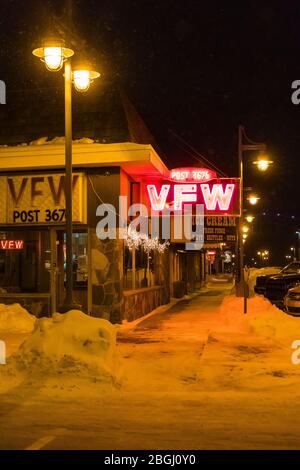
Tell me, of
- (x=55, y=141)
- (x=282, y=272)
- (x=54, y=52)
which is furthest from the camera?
(x=282, y=272)

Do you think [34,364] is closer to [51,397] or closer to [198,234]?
[51,397]

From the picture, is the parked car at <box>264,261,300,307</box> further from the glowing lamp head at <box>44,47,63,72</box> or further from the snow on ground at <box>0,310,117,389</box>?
the glowing lamp head at <box>44,47,63,72</box>

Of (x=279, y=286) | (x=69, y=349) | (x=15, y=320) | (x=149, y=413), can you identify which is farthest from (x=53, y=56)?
(x=279, y=286)

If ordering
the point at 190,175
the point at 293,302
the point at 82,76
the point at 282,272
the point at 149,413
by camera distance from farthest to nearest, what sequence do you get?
the point at 282,272 → the point at 190,175 → the point at 293,302 → the point at 82,76 → the point at 149,413

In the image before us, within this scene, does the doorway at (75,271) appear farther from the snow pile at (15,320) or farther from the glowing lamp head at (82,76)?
the glowing lamp head at (82,76)

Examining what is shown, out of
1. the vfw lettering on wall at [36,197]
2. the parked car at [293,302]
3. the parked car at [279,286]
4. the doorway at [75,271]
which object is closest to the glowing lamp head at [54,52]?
the vfw lettering on wall at [36,197]

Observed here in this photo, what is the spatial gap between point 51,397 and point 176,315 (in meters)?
11.0

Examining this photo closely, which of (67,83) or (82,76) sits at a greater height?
(82,76)

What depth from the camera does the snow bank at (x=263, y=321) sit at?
44.7ft

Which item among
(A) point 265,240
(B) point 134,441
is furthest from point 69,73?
(A) point 265,240

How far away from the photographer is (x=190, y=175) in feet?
57.0

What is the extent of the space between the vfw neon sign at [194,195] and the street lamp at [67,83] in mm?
6276

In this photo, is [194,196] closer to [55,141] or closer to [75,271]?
[75,271]

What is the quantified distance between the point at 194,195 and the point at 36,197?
4.48 m
